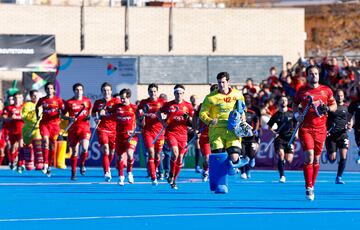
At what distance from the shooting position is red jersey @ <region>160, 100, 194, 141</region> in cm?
2575

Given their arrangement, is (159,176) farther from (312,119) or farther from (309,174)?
(309,174)

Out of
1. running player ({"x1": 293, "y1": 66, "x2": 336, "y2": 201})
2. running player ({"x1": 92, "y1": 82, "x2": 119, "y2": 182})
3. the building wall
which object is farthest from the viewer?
the building wall

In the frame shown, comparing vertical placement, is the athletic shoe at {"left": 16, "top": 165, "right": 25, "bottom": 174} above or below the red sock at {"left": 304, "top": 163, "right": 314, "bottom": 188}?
below

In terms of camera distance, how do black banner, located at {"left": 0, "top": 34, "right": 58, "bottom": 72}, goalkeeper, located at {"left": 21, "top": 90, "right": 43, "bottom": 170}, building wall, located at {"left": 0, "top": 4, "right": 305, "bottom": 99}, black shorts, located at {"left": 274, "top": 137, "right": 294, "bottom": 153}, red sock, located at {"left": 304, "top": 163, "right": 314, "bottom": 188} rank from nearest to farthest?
red sock, located at {"left": 304, "top": 163, "right": 314, "bottom": 188} < black shorts, located at {"left": 274, "top": 137, "right": 294, "bottom": 153} < goalkeeper, located at {"left": 21, "top": 90, "right": 43, "bottom": 170} < black banner, located at {"left": 0, "top": 34, "right": 58, "bottom": 72} < building wall, located at {"left": 0, "top": 4, "right": 305, "bottom": 99}

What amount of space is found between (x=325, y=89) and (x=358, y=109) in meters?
9.60

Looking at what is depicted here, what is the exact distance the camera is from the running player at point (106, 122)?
94.9 ft

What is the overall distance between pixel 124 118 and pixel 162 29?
73.0 ft

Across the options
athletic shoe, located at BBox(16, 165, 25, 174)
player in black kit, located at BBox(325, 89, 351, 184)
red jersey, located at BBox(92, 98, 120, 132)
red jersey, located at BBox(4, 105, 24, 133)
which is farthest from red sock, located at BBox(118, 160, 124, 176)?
red jersey, located at BBox(4, 105, 24, 133)

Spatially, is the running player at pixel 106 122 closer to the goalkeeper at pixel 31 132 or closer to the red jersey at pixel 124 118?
the red jersey at pixel 124 118

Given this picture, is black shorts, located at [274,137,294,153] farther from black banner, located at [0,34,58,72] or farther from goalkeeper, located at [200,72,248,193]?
black banner, located at [0,34,58,72]

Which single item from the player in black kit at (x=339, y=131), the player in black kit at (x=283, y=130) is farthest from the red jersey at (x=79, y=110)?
the player in black kit at (x=339, y=131)

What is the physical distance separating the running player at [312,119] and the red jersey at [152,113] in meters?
5.91

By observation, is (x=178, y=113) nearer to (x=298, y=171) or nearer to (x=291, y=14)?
(x=298, y=171)

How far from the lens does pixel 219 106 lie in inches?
869
